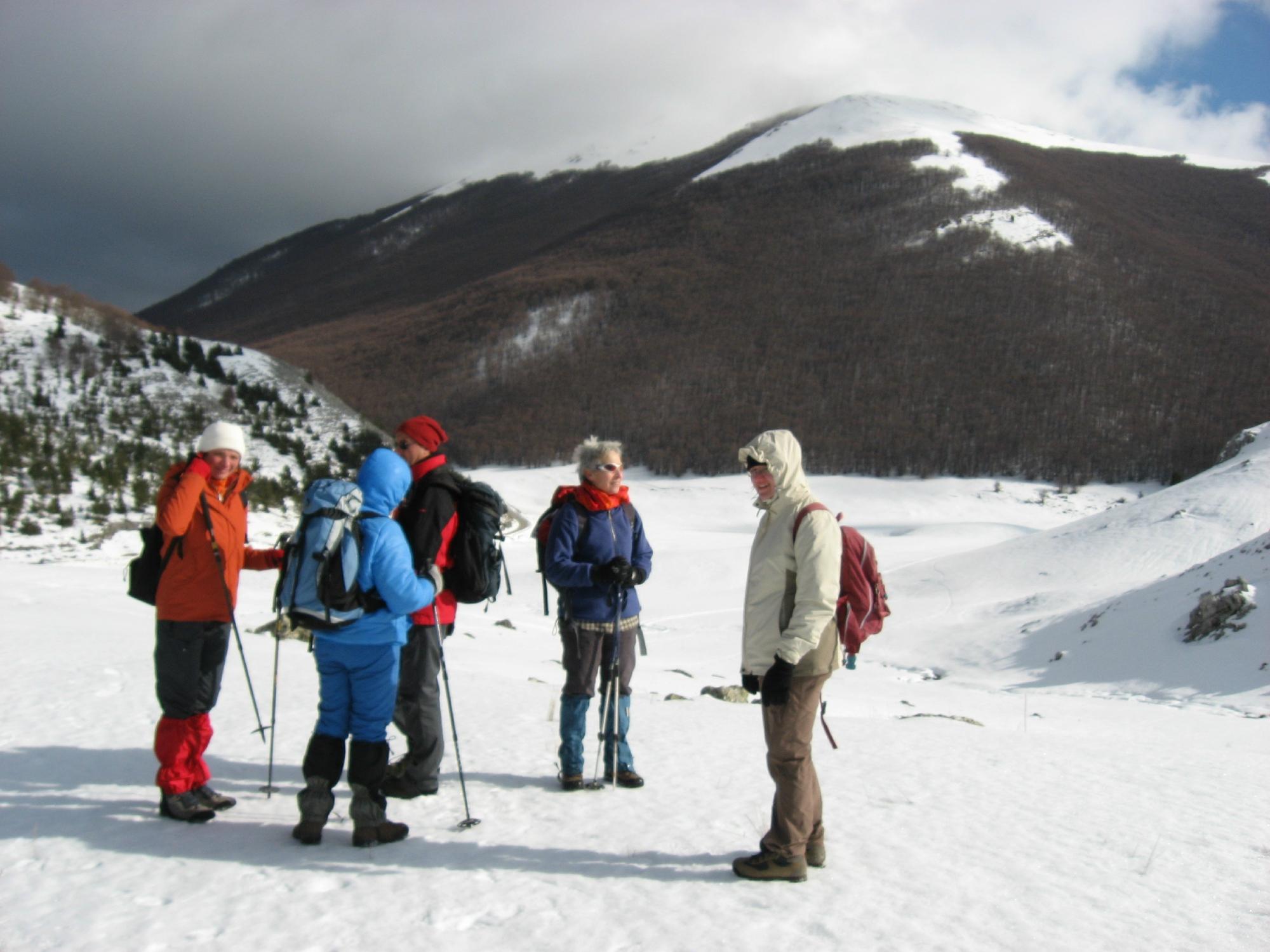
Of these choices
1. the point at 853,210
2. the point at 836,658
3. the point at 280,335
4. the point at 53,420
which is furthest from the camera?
the point at 280,335

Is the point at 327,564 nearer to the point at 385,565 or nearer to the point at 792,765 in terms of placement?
the point at 385,565

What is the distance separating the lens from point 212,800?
3963mm

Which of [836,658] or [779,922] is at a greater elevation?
[836,658]

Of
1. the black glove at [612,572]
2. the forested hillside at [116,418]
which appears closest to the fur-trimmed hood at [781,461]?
the black glove at [612,572]

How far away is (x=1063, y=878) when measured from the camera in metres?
3.61

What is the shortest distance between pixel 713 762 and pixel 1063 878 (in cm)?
209

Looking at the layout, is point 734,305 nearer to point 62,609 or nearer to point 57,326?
point 57,326

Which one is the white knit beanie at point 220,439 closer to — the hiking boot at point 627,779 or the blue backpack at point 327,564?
the blue backpack at point 327,564

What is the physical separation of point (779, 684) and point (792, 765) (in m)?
0.34

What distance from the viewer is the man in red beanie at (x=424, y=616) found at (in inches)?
149

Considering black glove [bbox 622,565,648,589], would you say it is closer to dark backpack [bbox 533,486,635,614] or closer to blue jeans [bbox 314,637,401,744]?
dark backpack [bbox 533,486,635,614]

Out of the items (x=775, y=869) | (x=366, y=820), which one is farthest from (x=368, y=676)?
(x=775, y=869)

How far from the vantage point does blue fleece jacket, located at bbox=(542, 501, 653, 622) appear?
433 cm

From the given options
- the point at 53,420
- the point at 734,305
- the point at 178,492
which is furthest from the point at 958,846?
the point at 734,305
